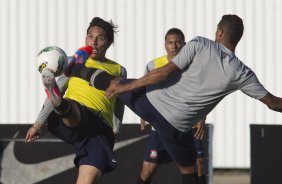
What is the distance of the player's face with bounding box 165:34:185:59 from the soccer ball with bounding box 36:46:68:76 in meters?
2.99

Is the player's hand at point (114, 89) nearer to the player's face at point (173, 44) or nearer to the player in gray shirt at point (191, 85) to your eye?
the player in gray shirt at point (191, 85)

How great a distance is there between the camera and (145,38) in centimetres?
1598

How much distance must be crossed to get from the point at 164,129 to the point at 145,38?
23.4 feet

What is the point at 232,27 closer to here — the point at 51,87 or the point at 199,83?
the point at 199,83

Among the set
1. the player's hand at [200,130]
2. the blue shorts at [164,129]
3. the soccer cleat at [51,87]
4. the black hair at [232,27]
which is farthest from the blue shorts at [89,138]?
the player's hand at [200,130]

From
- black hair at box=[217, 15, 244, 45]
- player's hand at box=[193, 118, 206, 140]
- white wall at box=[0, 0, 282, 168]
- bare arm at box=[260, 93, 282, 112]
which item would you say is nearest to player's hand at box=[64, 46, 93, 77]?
black hair at box=[217, 15, 244, 45]

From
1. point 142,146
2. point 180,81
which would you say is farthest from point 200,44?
point 142,146

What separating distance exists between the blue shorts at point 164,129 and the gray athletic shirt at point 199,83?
0.06m

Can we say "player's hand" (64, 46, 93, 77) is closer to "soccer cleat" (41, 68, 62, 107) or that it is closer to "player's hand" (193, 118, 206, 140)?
"soccer cleat" (41, 68, 62, 107)

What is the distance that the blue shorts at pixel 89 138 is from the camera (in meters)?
8.68

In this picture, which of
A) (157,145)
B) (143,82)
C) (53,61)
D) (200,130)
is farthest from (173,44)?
(143,82)

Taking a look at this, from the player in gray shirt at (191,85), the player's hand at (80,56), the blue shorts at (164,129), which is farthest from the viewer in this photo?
the blue shorts at (164,129)

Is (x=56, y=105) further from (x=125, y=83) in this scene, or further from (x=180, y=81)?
(x=180, y=81)

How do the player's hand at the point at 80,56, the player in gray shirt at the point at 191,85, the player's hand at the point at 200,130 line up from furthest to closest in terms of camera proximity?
the player's hand at the point at 200,130
the player's hand at the point at 80,56
the player in gray shirt at the point at 191,85
